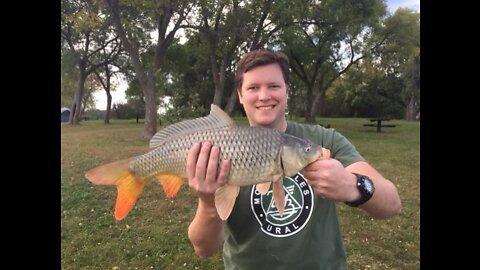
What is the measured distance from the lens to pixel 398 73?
34062 mm

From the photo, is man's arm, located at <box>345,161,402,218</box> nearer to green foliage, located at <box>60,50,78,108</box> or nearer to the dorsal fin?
the dorsal fin

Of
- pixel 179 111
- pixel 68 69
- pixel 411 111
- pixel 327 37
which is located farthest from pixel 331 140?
pixel 411 111

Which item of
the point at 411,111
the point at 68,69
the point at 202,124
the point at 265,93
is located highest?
the point at 68,69

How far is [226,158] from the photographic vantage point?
170cm

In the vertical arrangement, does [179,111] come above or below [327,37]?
below

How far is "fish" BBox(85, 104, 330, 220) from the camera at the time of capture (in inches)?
66.7

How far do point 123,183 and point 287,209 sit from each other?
76 centimetres

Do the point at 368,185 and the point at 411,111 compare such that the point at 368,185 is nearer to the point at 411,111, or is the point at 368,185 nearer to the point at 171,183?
the point at 171,183

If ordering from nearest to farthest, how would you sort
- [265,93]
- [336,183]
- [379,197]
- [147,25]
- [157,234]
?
[336,183] < [379,197] < [265,93] < [157,234] < [147,25]

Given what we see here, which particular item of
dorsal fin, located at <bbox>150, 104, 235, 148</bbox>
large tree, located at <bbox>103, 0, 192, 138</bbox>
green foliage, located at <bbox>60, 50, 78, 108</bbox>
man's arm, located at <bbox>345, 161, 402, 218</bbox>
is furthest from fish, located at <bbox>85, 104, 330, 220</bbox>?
green foliage, located at <bbox>60, 50, 78, 108</bbox>
